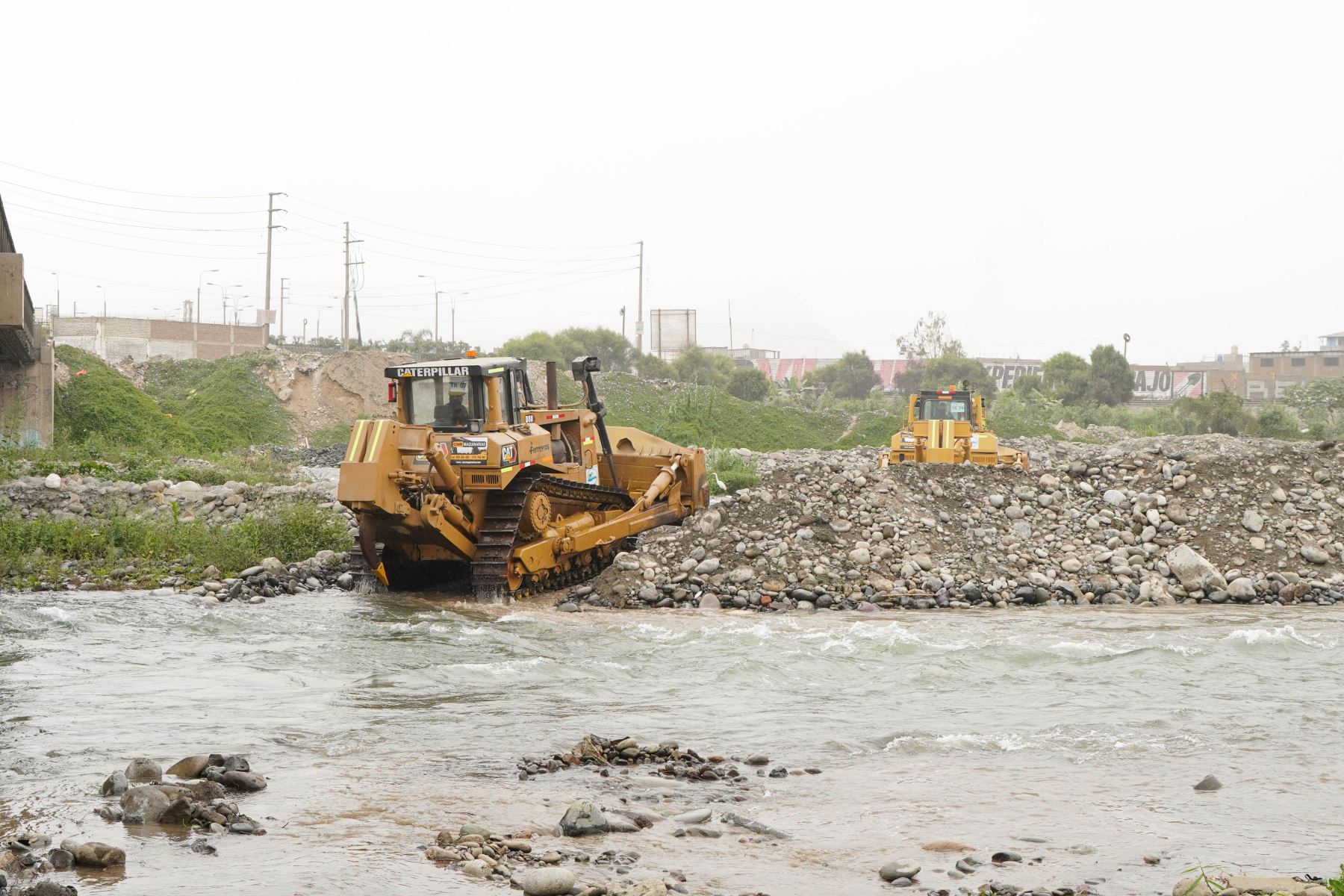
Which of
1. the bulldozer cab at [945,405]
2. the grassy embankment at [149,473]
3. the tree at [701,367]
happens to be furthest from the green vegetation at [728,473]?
the tree at [701,367]

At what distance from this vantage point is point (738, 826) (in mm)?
6980

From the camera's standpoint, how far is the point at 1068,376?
70.6 metres

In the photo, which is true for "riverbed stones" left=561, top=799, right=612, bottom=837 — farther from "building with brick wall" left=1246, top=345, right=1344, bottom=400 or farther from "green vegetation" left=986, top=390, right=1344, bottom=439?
"building with brick wall" left=1246, top=345, right=1344, bottom=400

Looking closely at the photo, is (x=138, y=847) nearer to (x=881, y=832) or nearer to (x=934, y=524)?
(x=881, y=832)

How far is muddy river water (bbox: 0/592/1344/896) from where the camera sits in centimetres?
652

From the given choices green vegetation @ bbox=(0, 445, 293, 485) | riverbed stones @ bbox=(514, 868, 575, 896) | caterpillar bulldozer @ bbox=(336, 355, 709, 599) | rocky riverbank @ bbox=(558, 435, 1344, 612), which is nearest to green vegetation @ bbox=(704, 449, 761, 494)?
rocky riverbank @ bbox=(558, 435, 1344, 612)

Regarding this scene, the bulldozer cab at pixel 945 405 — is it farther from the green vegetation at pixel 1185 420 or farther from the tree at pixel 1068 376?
the tree at pixel 1068 376

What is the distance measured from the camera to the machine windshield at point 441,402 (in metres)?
15.4

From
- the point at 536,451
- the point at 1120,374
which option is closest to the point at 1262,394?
the point at 1120,374

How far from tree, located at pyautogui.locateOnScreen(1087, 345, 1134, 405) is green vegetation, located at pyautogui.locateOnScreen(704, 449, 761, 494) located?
43.5m

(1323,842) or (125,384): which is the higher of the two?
(125,384)

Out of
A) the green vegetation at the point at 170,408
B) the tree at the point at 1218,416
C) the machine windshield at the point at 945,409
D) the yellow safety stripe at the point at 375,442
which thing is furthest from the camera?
the tree at the point at 1218,416

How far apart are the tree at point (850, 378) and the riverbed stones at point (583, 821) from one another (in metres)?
78.3

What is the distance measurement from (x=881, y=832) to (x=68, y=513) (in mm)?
16468
